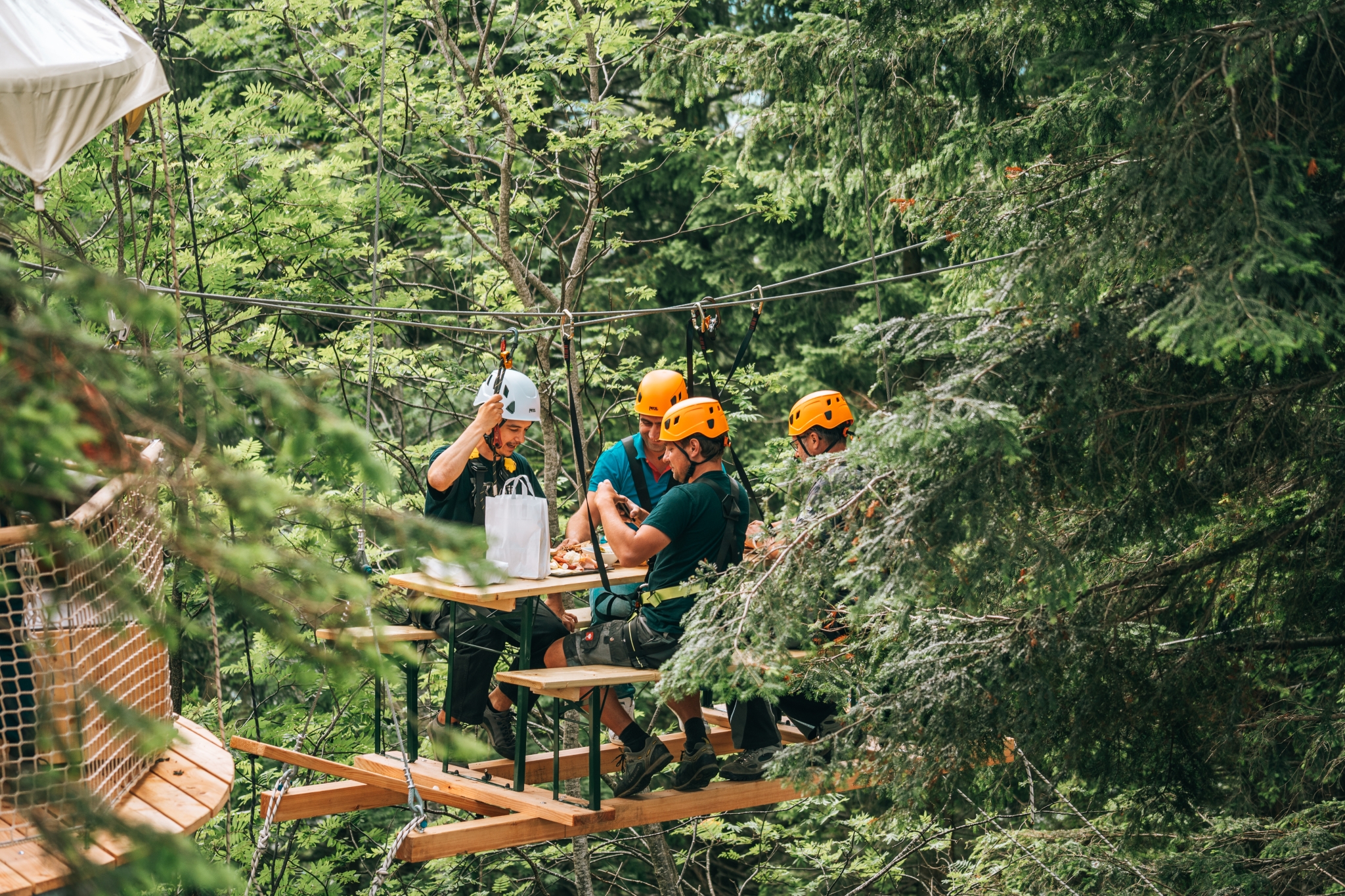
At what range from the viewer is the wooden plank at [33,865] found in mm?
2604

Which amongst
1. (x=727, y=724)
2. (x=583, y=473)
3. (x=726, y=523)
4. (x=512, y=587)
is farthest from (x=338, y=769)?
(x=726, y=523)

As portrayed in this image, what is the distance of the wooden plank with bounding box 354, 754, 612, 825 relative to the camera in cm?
489

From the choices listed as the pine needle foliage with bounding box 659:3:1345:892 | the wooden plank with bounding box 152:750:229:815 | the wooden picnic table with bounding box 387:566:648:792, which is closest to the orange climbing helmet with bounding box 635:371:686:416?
the wooden picnic table with bounding box 387:566:648:792

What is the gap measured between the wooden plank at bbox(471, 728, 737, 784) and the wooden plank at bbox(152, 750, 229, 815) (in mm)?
1963

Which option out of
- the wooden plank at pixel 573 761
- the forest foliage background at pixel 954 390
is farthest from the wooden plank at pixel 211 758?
the wooden plank at pixel 573 761

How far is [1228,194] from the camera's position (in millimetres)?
3834

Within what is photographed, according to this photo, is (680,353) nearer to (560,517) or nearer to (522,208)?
(560,517)

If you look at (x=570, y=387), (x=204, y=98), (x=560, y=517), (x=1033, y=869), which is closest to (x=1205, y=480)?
(x=1033, y=869)

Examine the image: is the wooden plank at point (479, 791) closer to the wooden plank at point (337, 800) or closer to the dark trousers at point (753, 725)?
the wooden plank at point (337, 800)

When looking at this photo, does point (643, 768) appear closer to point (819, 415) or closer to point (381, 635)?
point (819, 415)

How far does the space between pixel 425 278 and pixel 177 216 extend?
381cm

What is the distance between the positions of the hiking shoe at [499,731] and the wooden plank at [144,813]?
240 centimetres

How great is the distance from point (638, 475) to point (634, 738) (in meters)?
1.22

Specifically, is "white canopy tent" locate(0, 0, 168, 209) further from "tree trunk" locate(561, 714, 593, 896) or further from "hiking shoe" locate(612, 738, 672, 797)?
"tree trunk" locate(561, 714, 593, 896)
